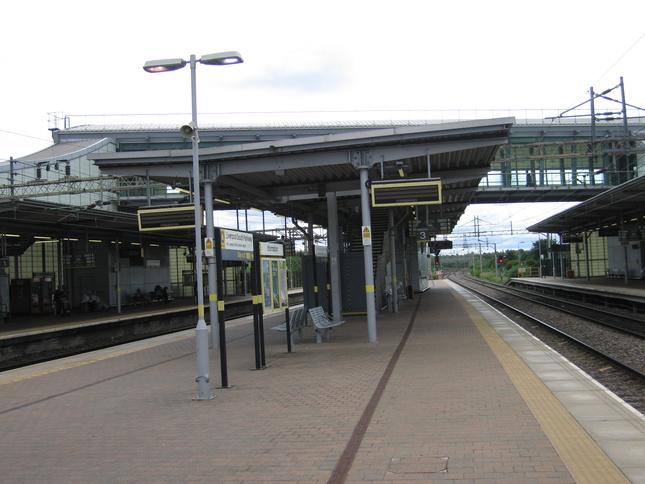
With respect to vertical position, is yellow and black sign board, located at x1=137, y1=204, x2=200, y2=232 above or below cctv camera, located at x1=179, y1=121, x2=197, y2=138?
below

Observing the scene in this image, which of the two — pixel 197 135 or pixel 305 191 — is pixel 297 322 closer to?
pixel 305 191

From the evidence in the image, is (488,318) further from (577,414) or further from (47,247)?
(47,247)

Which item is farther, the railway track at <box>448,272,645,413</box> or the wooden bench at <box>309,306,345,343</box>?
the wooden bench at <box>309,306,345,343</box>

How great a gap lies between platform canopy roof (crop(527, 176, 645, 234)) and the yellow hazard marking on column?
1545 cm

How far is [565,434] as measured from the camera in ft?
18.0

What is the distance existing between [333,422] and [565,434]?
7.64 feet

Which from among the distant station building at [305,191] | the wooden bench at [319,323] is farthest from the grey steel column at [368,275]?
the wooden bench at [319,323]

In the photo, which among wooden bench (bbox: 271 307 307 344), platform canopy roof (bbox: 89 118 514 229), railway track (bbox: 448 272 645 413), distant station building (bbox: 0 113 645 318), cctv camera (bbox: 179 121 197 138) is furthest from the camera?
wooden bench (bbox: 271 307 307 344)

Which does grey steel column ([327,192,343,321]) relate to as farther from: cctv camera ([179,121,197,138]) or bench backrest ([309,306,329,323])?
cctv camera ([179,121,197,138])

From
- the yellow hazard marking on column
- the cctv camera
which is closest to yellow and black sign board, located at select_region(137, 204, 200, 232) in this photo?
the cctv camera

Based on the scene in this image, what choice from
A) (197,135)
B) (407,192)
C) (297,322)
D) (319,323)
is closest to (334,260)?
(297,322)

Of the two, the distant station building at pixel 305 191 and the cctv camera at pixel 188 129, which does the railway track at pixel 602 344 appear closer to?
the distant station building at pixel 305 191

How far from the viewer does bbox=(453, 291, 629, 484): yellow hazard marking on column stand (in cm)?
443

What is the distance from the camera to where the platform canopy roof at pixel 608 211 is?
2336 cm
